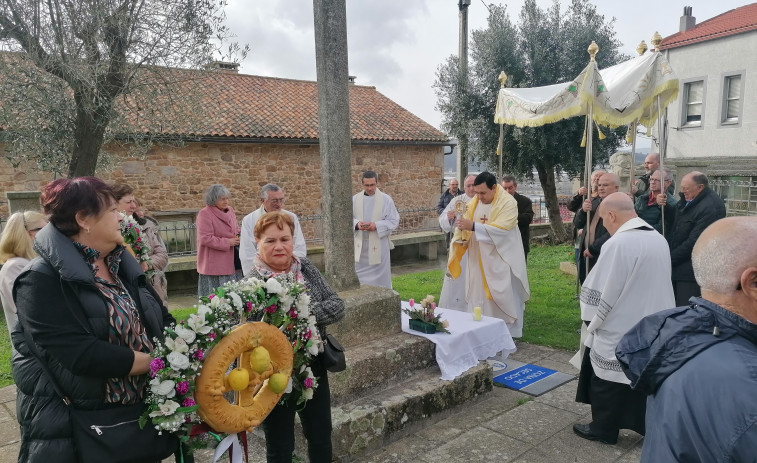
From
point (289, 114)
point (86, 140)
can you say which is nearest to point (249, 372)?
point (86, 140)

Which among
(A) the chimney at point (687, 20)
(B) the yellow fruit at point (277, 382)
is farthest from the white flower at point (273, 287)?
(A) the chimney at point (687, 20)

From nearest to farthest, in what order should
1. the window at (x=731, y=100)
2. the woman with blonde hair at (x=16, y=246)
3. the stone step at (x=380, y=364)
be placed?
the woman with blonde hair at (x=16, y=246) < the stone step at (x=380, y=364) < the window at (x=731, y=100)

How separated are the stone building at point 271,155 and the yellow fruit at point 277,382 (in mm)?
9639

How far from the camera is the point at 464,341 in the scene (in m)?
4.78

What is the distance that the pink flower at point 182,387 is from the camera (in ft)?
7.45

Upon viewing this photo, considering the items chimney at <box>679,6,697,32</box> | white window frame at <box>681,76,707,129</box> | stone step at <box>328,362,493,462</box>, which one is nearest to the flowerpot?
stone step at <box>328,362,493,462</box>

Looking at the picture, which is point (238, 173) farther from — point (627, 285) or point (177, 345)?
point (177, 345)

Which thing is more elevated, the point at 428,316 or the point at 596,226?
the point at 596,226

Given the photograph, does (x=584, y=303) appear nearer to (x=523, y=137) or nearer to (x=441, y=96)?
(x=523, y=137)

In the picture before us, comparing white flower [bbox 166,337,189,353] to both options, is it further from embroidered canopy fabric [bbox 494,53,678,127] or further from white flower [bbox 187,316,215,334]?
embroidered canopy fabric [bbox 494,53,678,127]

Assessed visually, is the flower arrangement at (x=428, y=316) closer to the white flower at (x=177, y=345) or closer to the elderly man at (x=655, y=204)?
the white flower at (x=177, y=345)

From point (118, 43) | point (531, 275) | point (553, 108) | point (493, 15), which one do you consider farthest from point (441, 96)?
point (118, 43)

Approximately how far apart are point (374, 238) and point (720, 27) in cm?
1946

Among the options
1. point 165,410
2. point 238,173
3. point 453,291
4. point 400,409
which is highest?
point 238,173
